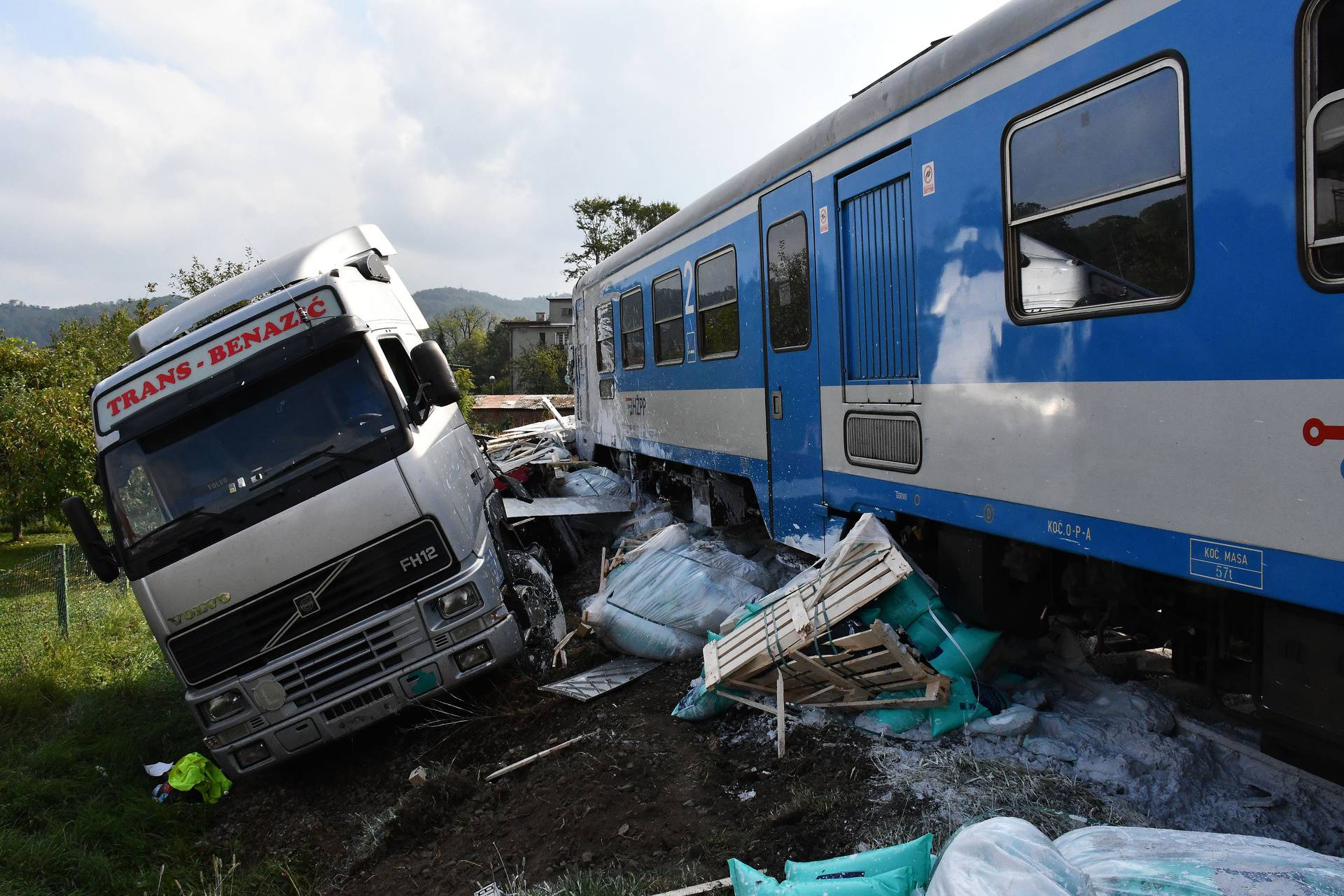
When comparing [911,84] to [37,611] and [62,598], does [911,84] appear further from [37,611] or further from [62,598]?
[37,611]

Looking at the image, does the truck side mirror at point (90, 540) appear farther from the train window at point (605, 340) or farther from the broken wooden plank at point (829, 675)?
the train window at point (605, 340)

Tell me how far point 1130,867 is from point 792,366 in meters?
4.48

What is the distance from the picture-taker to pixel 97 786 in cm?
573

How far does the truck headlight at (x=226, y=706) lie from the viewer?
519 cm

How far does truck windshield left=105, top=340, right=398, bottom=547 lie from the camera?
5.14 m

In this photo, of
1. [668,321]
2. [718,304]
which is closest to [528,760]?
[718,304]

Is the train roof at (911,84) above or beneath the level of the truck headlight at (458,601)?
above

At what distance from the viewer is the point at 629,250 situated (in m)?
10.4

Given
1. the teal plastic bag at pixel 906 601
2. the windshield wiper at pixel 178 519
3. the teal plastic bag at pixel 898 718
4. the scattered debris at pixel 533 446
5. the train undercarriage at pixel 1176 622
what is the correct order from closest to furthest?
the train undercarriage at pixel 1176 622
the teal plastic bag at pixel 898 718
the teal plastic bag at pixel 906 601
the windshield wiper at pixel 178 519
the scattered debris at pixel 533 446

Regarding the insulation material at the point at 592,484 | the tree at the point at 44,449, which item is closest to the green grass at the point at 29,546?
the tree at the point at 44,449

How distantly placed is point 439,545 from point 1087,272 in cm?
383

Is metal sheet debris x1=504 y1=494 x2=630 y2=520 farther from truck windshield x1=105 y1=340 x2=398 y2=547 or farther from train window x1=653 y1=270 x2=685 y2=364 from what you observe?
truck windshield x1=105 y1=340 x2=398 y2=547

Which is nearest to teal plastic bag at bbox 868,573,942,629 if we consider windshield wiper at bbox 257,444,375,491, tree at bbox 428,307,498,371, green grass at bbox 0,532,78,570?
windshield wiper at bbox 257,444,375,491

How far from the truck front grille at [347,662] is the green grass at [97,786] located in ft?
3.18
